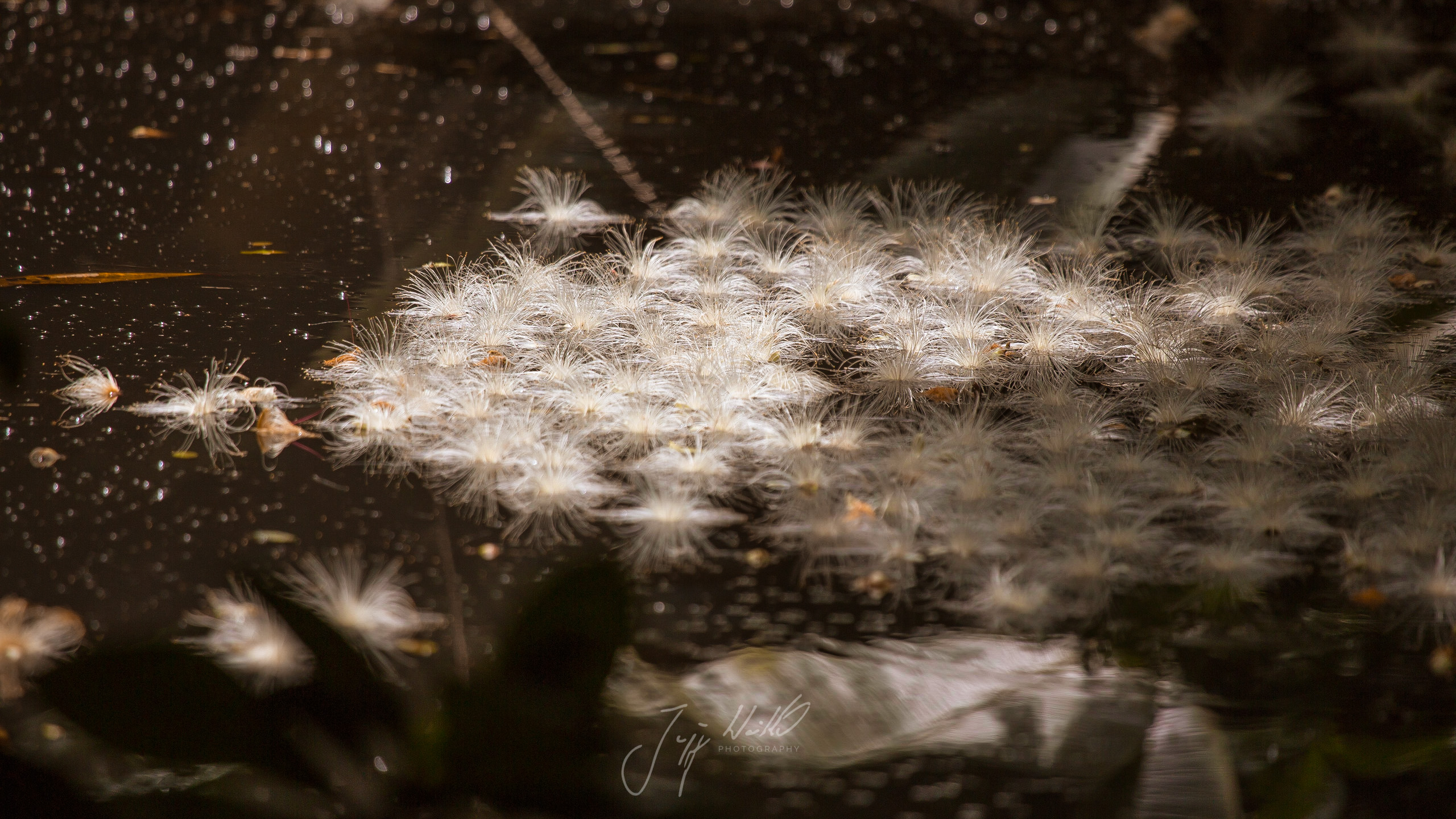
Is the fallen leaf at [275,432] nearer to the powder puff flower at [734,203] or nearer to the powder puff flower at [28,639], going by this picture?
the powder puff flower at [28,639]

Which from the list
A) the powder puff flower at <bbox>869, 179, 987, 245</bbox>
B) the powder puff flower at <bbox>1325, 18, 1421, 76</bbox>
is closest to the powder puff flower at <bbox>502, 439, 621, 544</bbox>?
the powder puff flower at <bbox>869, 179, 987, 245</bbox>

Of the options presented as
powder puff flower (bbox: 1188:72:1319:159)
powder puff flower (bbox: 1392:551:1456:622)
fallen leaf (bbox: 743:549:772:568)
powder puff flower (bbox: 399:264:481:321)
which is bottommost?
powder puff flower (bbox: 1392:551:1456:622)

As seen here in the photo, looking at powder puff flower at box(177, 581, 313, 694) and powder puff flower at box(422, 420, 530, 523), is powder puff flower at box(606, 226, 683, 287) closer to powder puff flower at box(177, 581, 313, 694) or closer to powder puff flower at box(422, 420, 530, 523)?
powder puff flower at box(422, 420, 530, 523)

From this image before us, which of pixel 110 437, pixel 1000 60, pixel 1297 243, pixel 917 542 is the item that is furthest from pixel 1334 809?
pixel 1000 60

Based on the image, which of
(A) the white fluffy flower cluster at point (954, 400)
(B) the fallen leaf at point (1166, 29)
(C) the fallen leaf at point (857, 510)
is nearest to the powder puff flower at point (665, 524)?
(A) the white fluffy flower cluster at point (954, 400)

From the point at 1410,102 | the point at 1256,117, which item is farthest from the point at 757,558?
the point at 1410,102

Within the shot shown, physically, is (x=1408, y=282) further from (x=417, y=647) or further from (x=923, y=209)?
(x=417, y=647)
